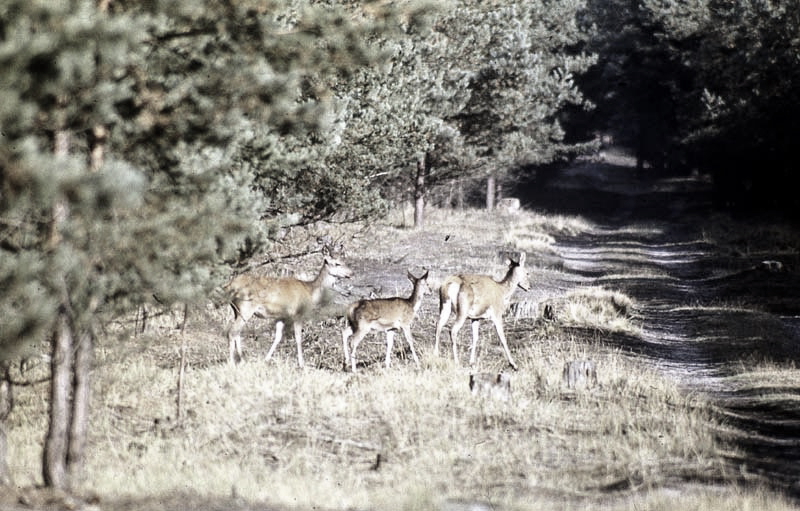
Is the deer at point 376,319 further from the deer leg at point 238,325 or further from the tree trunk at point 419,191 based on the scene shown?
the tree trunk at point 419,191

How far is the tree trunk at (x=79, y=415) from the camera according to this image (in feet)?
29.2

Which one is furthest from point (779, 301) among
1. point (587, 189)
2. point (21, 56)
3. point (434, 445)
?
point (587, 189)

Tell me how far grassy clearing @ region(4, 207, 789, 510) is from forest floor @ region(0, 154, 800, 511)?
0.10ft

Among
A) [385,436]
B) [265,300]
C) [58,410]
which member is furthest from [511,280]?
[58,410]

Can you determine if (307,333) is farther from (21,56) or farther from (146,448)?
(21,56)

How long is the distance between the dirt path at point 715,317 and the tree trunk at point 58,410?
19.3 feet

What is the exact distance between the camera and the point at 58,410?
343 inches

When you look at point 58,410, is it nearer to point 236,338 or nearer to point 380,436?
point 380,436

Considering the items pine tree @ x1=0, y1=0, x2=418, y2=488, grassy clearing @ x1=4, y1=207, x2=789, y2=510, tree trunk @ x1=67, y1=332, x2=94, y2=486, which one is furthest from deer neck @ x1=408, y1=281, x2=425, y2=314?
tree trunk @ x1=67, y1=332, x2=94, y2=486

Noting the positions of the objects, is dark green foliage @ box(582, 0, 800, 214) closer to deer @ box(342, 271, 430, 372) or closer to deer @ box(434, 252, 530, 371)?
deer @ box(434, 252, 530, 371)

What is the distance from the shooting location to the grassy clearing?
9383 millimetres

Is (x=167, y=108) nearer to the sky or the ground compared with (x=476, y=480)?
nearer to the sky

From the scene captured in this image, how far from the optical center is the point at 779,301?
24.8m

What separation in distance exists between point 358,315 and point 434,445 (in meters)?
4.82
